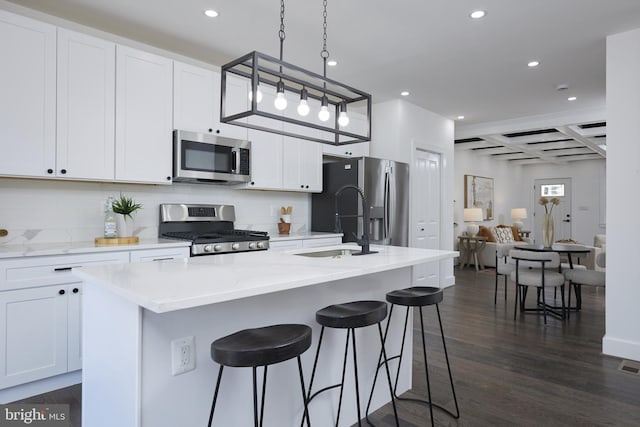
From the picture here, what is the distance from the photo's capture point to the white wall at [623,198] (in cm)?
311

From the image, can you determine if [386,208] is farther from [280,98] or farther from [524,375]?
[280,98]

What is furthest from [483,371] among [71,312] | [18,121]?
[18,121]

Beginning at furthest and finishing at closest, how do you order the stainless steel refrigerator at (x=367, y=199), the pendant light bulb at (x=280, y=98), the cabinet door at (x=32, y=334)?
the stainless steel refrigerator at (x=367, y=199), the cabinet door at (x=32, y=334), the pendant light bulb at (x=280, y=98)

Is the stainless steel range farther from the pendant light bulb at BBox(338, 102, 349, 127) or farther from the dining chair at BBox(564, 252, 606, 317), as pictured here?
the dining chair at BBox(564, 252, 606, 317)

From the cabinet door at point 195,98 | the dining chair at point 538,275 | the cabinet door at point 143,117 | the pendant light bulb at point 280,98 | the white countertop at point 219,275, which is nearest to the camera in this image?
the white countertop at point 219,275

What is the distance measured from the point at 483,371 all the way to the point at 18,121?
3649 mm

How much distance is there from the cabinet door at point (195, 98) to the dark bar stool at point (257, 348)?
2.47m

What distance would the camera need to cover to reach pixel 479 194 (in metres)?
9.20

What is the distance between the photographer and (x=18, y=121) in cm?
254

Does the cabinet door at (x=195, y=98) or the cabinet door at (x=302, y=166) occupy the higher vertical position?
the cabinet door at (x=195, y=98)

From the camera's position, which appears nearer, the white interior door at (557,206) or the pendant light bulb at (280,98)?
the pendant light bulb at (280,98)

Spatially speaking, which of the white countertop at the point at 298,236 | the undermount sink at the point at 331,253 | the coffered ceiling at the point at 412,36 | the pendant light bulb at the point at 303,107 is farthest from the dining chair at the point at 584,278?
the pendant light bulb at the point at 303,107

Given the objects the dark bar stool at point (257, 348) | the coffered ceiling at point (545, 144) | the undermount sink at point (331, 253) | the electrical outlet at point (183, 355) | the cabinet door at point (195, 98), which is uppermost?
the coffered ceiling at point (545, 144)

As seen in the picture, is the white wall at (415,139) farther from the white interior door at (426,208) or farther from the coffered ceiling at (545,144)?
the coffered ceiling at (545,144)
